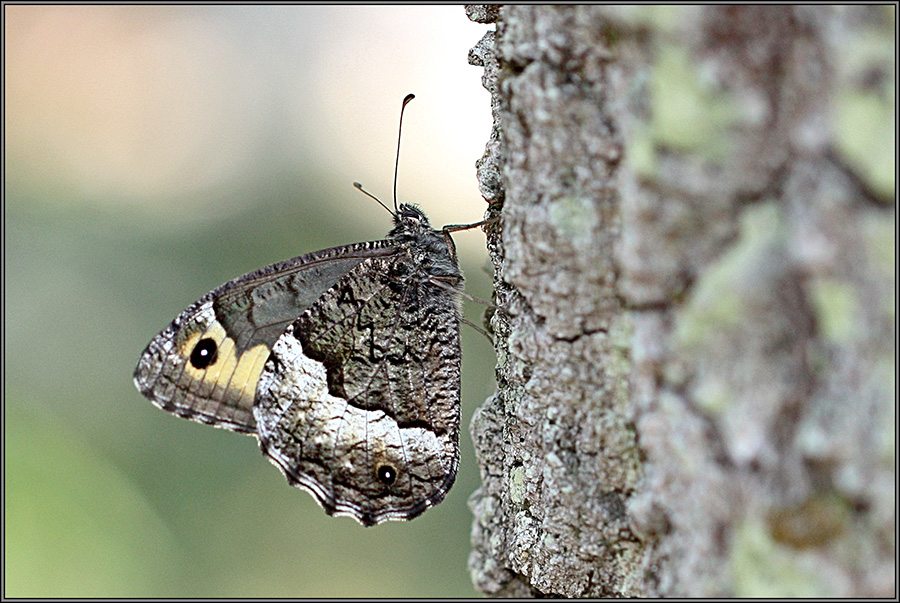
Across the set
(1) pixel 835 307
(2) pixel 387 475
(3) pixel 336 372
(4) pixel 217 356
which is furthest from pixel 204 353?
(1) pixel 835 307

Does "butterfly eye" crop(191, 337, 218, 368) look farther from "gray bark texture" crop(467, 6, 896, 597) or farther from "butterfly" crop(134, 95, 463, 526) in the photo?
"gray bark texture" crop(467, 6, 896, 597)

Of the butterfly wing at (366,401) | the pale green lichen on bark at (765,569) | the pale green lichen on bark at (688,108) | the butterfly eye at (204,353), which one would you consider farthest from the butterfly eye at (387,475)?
the pale green lichen on bark at (688,108)

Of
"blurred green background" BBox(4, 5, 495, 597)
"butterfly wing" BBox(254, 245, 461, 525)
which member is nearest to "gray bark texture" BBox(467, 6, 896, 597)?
"butterfly wing" BBox(254, 245, 461, 525)

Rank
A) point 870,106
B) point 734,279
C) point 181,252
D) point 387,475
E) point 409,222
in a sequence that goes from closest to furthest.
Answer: point 870,106
point 734,279
point 387,475
point 409,222
point 181,252

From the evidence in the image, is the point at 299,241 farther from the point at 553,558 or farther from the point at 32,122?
the point at 553,558

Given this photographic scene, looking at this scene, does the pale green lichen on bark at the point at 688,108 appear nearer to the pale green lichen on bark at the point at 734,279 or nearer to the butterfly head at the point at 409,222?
the pale green lichen on bark at the point at 734,279

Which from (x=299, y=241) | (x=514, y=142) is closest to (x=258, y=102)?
(x=299, y=241)

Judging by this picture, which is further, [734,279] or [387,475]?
[387,475]

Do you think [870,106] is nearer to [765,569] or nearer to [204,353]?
[765,569]
